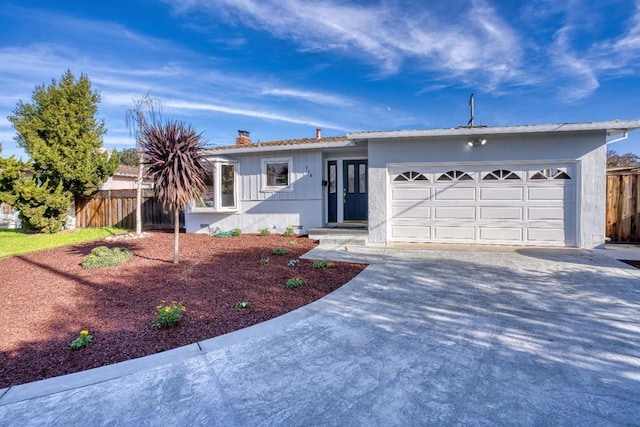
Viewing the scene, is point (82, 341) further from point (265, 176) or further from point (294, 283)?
point (265, 176)

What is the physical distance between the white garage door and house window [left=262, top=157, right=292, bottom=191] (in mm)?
3794

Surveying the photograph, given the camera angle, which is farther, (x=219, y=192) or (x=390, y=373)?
(x=219, y=192)

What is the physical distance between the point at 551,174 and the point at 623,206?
252 centimetres

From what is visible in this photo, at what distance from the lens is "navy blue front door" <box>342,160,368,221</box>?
11297 millimetres

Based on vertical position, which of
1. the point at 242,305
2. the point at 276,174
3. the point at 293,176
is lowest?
the point at 242,305

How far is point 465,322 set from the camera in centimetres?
398

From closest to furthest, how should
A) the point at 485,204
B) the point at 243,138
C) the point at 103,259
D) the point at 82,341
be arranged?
1. the point at 82,341
2. the point at 103,259
3. the point at 485,204
4. the point at 243,138

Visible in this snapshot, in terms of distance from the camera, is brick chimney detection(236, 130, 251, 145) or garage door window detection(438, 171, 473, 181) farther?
brick chimney detection(236, 130, 251, 145)

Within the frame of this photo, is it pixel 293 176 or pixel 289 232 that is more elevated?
pixel 293 176

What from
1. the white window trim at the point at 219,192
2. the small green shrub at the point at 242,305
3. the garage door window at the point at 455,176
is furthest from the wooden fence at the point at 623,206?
the white window trim at the point at 219,192

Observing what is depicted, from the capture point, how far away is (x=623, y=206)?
8961 millimetres

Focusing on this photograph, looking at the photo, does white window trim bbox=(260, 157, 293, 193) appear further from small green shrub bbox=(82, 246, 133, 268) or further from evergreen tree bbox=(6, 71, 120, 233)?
evergreen tree bbox=(6, 71, 120, 233)

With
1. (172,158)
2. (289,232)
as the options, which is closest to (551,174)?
(289,232)

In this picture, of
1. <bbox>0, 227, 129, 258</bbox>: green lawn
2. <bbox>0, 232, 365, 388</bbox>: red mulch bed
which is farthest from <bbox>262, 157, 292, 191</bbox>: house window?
<bbox>0, 227, 129, 258</bbox>: green lawn
